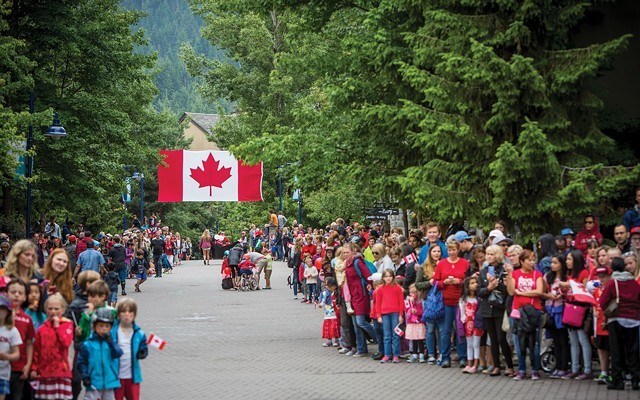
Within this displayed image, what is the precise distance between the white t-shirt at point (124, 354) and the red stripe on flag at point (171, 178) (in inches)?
1628

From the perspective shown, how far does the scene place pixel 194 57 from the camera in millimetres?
69062

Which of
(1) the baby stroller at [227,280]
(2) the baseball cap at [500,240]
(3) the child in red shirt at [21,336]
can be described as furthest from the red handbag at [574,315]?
(1) the baby stroller at [227,280]

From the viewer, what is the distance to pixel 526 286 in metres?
15.3

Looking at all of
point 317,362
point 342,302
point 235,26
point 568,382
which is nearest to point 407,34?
point 342,302

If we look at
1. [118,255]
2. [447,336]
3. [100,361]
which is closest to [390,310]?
[447,336]

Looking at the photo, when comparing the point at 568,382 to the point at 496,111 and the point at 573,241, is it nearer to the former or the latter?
the point at 573,241

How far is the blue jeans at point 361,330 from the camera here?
61.0ft

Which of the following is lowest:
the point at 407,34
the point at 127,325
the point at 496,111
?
the point at 127,325

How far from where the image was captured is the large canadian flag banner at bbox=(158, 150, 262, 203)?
5206 centimetres

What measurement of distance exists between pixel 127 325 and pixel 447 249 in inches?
273

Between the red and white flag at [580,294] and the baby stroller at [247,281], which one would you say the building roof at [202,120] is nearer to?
the baby stroller at [247,281]

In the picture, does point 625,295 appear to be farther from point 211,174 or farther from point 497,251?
point 211,174

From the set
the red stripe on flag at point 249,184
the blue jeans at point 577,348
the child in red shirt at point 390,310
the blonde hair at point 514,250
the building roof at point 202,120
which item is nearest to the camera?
the blue jeans at point 577,348

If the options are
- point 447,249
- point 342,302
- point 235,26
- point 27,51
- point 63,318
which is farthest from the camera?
point 235,26
